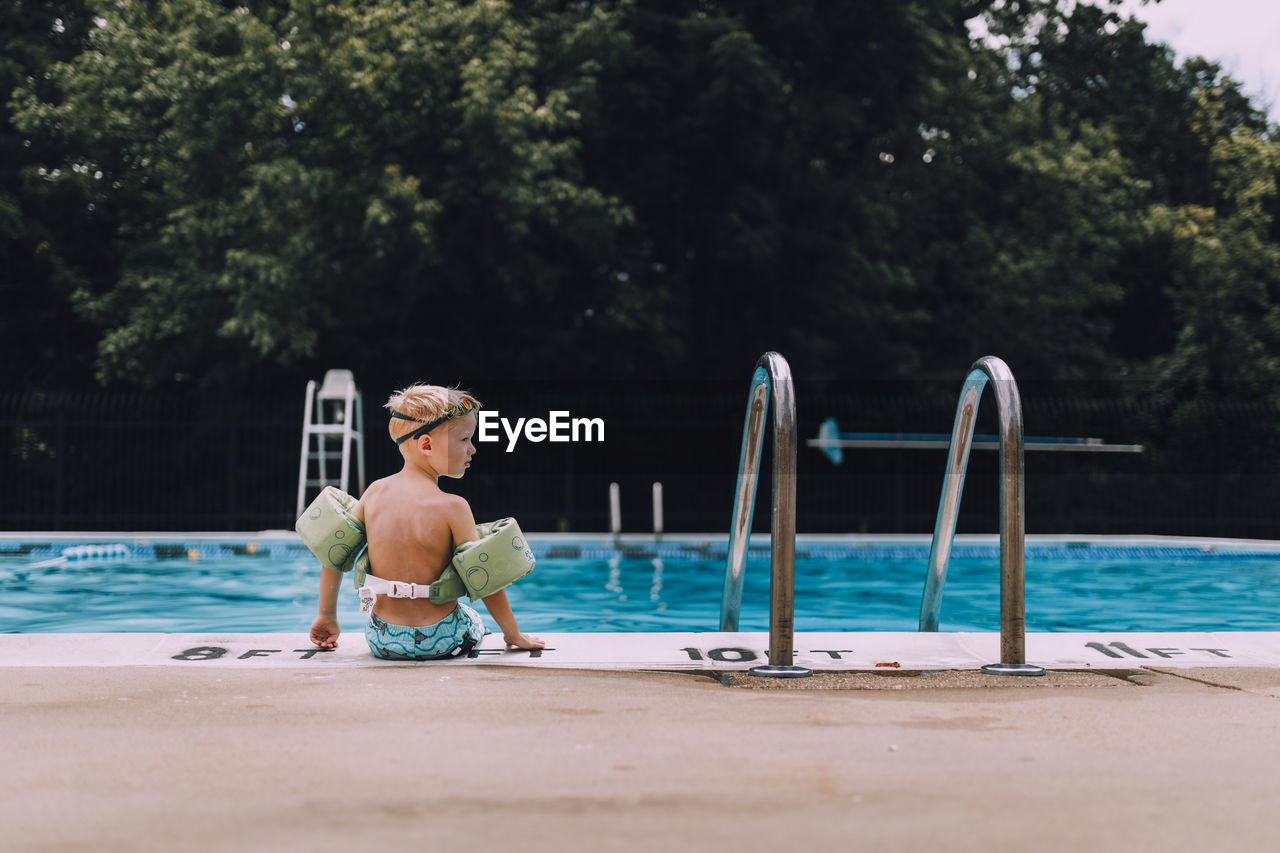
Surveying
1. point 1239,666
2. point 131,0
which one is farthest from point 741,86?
point 1239,666

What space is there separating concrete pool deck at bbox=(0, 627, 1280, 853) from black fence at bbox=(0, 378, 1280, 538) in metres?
13.7

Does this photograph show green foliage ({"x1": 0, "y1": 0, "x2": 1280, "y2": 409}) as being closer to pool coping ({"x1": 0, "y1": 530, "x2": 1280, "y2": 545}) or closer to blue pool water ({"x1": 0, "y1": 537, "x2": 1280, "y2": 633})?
pool coping ({"x1": 0, "y1": 530, "x2": 1280, "y2": 545})

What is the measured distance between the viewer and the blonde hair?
5.57 meters

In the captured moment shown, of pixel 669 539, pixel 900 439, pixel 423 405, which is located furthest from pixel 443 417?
pixel 900 439

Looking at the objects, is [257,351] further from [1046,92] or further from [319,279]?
[1046,92]

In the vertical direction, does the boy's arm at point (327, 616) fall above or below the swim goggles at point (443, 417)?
below

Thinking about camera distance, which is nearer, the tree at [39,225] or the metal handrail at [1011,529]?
the metal handrail at [1011,529]

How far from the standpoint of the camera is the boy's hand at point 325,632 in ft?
19.4

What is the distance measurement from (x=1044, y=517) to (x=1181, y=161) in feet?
36.3

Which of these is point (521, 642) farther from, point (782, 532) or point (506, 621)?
point (782, 532)

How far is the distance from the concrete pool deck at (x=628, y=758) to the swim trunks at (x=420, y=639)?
174 mm

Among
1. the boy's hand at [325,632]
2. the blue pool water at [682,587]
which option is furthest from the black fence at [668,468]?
the boy's hand at [325,632]

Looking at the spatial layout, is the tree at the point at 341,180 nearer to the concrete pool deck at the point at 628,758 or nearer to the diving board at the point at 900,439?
the diving board at the point at 900,439

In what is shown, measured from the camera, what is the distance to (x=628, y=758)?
3.93 m
